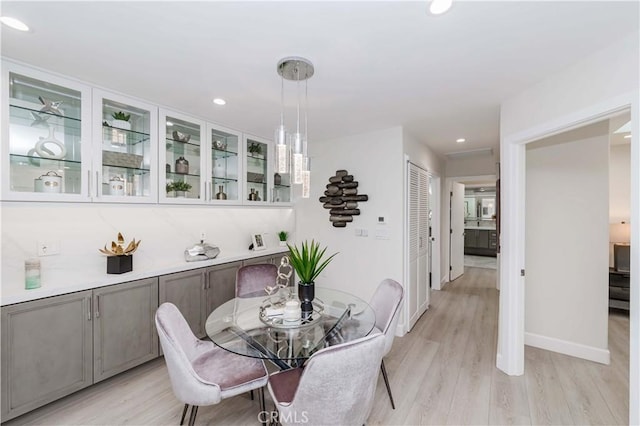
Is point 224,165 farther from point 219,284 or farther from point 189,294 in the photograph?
point 189,294

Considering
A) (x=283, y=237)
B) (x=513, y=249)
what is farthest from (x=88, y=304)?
(x=513, y=249)

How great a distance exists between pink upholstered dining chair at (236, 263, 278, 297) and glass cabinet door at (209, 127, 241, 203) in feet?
3.01

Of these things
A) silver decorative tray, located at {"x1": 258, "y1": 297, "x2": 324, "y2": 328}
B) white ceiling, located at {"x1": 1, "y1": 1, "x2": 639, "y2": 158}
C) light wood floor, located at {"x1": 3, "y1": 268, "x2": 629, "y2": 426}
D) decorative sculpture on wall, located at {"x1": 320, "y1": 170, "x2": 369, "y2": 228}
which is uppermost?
white ceiling, located at {"x1": 1, "y1": 1, "x2": 639, "y2": 158}

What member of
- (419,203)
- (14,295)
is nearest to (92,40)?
(14,295)

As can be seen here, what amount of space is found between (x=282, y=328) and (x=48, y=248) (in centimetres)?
206

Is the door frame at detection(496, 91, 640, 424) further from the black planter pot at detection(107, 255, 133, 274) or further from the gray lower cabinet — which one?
the gray lower cabinet

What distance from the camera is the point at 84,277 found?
7.72ft

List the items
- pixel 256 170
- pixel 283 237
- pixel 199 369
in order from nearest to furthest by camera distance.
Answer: pixel 199 369
pixel 256 170
pixel 283 237

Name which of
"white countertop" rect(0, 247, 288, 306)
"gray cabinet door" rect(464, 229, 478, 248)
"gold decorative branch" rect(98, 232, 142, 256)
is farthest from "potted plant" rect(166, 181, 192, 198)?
"gray cabinet door" rect(464, 229, 478, 248)

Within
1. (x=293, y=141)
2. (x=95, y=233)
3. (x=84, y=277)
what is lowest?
(x=84, y=277)

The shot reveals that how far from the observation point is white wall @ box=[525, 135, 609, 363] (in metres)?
2.70

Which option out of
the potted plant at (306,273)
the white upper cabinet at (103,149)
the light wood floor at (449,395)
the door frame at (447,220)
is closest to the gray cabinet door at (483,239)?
the door frame at (447,220)

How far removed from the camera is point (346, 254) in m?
3.76

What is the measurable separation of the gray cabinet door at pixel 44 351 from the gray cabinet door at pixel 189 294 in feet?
1.98
